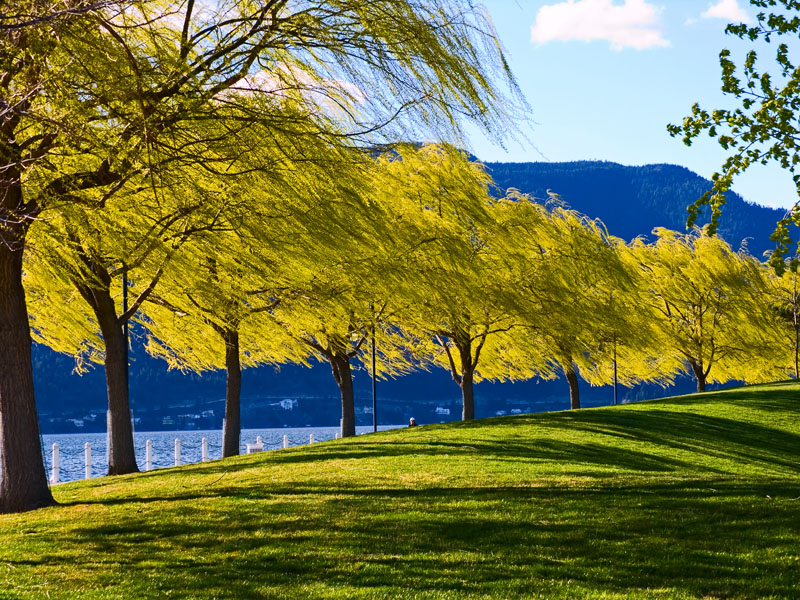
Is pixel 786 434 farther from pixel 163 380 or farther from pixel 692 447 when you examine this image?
pixel 163 380

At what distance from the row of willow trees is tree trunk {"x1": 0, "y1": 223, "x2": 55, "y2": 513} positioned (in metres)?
0.54

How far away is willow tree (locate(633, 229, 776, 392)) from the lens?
113 feet

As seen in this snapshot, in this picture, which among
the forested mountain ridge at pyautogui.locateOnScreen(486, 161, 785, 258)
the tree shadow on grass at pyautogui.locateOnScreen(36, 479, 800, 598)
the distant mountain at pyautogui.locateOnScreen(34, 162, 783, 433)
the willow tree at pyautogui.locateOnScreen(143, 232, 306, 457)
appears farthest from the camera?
the forested mountain ridge at pyautogui.locateOnScreen(486, 161, 785, 258)

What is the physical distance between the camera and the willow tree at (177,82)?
8039mm

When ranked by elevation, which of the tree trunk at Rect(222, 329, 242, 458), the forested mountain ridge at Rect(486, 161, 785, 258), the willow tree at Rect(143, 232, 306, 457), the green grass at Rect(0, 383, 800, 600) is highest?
the forested mountain ridge at Rect(486, 161, 785, 258)

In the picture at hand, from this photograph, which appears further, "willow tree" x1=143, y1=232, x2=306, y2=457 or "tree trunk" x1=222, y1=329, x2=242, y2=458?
"tree trunk" x1=222, y1=329, x2=242, y2=458

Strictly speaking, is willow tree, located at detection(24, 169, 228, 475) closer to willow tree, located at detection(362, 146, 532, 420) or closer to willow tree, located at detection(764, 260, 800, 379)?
willow tree, located at detection(362, 146, 532, 420)

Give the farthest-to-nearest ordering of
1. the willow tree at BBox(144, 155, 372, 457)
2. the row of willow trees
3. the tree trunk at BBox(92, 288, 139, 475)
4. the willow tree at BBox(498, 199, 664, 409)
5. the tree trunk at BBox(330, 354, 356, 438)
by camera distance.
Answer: the tree trunk at BBox(330, 354, 356, 438), the willow tree at BBox(498, 199, 664, 409), the tree trunk at BBox(92, 288, 139, 475), the row of willow trees, the willow tree at BBox(144, 155, 372, 457)

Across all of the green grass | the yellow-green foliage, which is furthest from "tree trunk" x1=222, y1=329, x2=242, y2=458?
the yellow-green foliage

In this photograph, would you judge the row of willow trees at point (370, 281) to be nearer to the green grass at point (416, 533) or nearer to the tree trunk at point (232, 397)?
the tree trunk at point (232, 397)

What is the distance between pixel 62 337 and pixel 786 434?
1848cm

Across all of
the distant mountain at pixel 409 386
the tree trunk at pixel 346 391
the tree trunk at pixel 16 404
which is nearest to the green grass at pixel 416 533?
the tree trunk at pixel 16 404

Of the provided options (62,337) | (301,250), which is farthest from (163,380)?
(301,250)

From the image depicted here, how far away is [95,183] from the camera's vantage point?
10055mm
